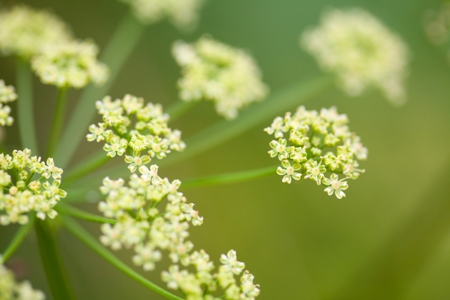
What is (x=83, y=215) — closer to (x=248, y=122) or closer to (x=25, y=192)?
(x=25, y=192)

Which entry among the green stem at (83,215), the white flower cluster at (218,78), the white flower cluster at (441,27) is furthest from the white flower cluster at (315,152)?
the white flower cluster at (441,27)

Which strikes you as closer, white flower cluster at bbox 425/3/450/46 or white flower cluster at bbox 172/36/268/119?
white flower cluster at bbox 172/36/268/119

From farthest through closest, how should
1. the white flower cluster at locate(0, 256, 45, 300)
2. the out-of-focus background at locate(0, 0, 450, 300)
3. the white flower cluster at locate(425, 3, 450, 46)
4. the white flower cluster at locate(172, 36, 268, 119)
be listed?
the out-of-focus background at locate(0, 0, 450, 300)
the white flower cluster at locate(425, 3, 450, 46)
the white flower cluster at locate(172, 36, 268, 119)
the white flower cluster at locate(0, 256, 45, 300)

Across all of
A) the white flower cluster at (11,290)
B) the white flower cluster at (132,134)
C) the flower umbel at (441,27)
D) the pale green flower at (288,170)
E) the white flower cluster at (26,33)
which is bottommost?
the white flower cluster at (11,290)

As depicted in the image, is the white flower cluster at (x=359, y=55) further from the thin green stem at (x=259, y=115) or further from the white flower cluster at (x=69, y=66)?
the white flower cluster at (x=69, y=66)

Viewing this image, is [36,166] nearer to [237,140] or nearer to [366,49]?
[366,49]

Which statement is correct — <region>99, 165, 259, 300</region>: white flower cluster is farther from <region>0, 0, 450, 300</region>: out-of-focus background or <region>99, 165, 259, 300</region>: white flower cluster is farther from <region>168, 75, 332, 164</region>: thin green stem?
<region>0, 0, 450, 300</region>: out-of-focus background

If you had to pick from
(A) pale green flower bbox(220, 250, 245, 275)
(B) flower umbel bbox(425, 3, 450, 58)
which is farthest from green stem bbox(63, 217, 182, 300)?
(B) flower umbel bbox(425, 3, 450, 58)
